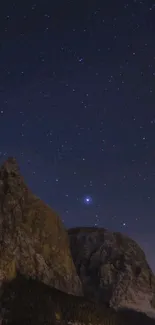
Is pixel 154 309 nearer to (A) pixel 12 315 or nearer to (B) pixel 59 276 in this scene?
(B) pixel 59 276

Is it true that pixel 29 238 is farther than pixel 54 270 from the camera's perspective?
No

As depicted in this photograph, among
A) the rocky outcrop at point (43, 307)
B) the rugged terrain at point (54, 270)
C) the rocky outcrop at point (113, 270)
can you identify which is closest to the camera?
the rocky outcrop at point (43, 307)

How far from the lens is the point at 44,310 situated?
7138 cm

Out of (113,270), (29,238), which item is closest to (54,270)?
(29,238)

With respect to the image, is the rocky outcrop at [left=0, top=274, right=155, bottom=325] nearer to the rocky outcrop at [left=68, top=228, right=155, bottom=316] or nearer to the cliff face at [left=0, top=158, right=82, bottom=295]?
the cliff face at [left=0, top=158, right=82, bottom=295]

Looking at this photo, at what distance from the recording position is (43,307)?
71.4m

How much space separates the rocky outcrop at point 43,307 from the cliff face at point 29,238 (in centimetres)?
209

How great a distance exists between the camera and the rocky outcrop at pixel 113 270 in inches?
3784

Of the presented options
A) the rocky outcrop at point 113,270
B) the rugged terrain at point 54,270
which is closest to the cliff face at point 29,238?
the rugged terrain at point 54,270

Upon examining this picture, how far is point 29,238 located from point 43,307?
41.2 feet

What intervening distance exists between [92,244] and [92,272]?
796 centimetres

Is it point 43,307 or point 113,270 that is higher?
point 113,270

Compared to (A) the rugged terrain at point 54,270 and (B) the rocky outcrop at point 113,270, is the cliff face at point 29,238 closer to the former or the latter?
(A) the rugged terrain at point 54,270

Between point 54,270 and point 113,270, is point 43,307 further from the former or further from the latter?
point 113,270
